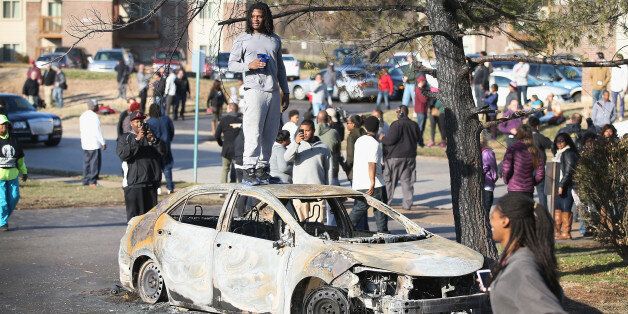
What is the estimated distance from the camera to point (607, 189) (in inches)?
506

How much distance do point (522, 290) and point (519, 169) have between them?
10.2 m

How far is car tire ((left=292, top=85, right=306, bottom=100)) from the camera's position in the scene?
46656 mm

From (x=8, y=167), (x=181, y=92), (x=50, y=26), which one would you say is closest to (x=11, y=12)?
(x=50, y=26)

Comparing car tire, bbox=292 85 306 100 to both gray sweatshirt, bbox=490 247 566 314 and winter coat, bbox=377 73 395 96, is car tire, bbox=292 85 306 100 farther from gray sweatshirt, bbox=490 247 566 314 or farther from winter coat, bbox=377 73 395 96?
gray sweatshirt, bbox=490 247 566 314

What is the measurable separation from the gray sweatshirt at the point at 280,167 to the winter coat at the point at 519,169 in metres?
3.16

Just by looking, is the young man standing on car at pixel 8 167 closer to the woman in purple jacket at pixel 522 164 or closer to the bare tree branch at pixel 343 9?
the bare tree branch at pixel 343 9

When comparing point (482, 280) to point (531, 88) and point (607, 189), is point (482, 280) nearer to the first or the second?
point (607, 189)

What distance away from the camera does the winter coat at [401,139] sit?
20.0 metres

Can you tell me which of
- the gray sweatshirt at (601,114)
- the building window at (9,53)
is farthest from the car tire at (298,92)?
the building window at (9,53)

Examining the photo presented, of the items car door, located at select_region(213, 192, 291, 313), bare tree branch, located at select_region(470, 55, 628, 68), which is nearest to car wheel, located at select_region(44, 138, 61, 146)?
car door, located at select_region(213, 192, 291, 313)

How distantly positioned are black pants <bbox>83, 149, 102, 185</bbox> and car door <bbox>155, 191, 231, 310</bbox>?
1280 centimetres

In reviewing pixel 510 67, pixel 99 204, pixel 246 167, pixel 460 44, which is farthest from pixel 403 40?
pixel 510 67

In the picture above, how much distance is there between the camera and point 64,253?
1492 cm

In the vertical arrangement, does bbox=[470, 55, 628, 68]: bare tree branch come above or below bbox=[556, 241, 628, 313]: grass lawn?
above
